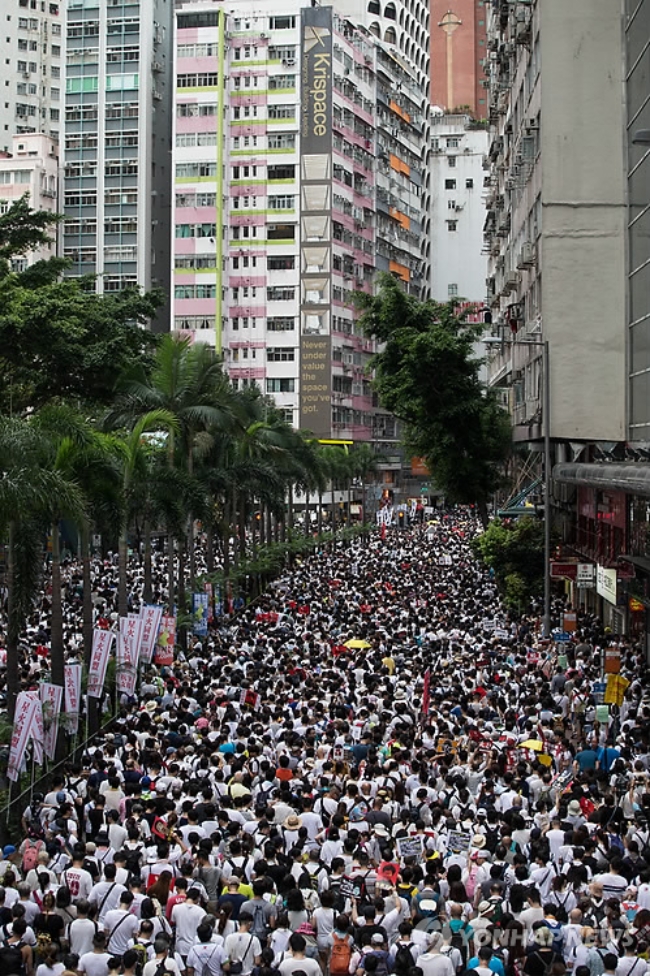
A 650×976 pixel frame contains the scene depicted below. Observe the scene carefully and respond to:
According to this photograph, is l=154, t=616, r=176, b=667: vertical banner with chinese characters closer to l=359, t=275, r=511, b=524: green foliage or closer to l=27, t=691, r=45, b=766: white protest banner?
l=27, t=691, r=45, b=766: white protest banner

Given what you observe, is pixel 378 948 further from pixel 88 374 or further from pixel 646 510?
pixel 88 374

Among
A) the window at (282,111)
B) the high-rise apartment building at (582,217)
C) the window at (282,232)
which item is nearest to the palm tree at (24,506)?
the high-rise apartment building at (582,217)

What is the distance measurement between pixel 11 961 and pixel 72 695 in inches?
385

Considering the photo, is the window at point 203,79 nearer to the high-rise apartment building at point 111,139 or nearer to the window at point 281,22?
the window at point 281,22

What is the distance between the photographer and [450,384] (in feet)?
145

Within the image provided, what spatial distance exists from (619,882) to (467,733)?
696cm

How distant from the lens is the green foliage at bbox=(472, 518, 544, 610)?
34125 mm

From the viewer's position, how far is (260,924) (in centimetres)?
1076

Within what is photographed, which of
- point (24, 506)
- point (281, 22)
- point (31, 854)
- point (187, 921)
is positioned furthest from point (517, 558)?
point (281, 22)

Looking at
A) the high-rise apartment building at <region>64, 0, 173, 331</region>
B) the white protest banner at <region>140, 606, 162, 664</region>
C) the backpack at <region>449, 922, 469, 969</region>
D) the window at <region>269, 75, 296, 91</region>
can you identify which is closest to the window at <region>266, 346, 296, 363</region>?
the high-rise apartment building at <region>64, 0, 173, 331</region>

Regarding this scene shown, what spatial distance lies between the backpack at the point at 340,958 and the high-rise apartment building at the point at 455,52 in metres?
135

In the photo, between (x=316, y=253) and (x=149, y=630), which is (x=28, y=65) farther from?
(x=149, y=630)

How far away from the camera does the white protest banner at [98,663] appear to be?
69.8ft

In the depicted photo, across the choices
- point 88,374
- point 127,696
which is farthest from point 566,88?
point 127,696
